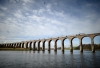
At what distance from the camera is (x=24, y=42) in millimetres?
100688

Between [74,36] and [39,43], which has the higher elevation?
[74,36]

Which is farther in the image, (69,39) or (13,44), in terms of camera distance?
(13,44)

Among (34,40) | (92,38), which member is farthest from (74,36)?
(34,40)

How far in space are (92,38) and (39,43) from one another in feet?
153

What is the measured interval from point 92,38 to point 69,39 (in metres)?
13.1

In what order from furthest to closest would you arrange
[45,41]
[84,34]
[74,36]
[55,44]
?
[45,41] < [55,44] < [74,36] < [84,34]

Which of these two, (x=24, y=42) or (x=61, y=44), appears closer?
(x=61, y=44)

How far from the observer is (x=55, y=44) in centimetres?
6306

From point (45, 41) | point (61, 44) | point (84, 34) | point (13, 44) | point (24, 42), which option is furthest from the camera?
point (13, 44)

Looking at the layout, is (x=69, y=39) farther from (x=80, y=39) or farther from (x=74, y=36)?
(x=80, y=39)

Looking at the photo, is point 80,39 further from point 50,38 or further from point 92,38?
point 50,38

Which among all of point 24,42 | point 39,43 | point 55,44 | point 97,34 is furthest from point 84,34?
point 24,42

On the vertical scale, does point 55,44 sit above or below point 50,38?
below

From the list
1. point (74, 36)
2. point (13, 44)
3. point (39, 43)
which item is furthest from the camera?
point (13, 44)
